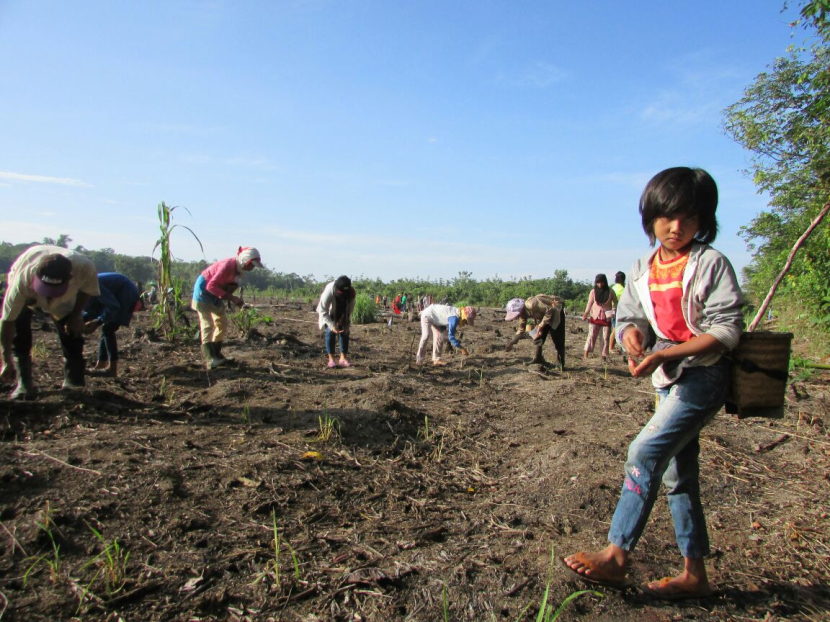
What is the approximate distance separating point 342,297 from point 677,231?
5.67 meters

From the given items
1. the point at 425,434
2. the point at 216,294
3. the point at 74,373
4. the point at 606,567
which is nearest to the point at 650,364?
the point at 606,567

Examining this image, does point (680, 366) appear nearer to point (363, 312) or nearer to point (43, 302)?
point (43, 302)

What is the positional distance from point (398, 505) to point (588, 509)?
1.02 meters

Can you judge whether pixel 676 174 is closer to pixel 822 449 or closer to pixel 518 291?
pixel 822 449

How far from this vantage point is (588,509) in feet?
8.84

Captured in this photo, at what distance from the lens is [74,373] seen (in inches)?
176

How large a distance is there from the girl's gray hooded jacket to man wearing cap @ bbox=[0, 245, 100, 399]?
4154 mm

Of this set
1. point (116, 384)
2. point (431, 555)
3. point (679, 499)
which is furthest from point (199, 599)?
point (116, 384)

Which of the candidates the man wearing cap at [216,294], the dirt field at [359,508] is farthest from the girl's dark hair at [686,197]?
the man wearing cap at [216,294]

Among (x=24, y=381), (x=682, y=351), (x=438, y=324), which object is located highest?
(x=682, y=351)

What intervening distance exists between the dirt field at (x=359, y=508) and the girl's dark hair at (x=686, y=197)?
139 cm

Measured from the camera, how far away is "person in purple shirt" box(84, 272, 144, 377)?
213 inches

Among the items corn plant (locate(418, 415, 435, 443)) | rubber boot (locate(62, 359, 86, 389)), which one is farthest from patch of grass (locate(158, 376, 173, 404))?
corn plant (locate(418, 415, 435, 443))

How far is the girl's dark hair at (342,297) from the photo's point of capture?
7013mm
